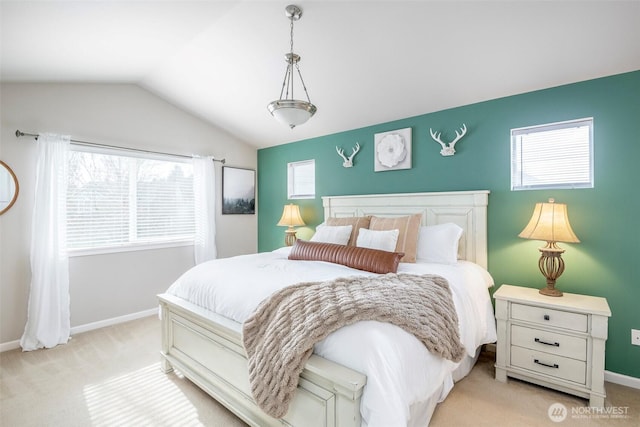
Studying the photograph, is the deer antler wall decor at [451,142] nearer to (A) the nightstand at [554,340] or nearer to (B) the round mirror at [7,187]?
(A) the nightstand at [554,340]

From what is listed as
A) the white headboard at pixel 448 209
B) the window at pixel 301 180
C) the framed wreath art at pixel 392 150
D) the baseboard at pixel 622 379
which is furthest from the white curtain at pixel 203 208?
the baseboard at pixel 622 379

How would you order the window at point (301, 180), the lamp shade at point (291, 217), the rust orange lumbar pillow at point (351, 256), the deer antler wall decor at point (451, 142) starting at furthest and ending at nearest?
the window at point (301, 180) < the lamp shade at point (291, 217) < the deer antler wall decor at point (451, 142) < the rust orange lumbar pillow at point (351, 256)

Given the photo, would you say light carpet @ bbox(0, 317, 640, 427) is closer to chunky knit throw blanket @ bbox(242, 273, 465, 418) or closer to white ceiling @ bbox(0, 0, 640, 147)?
chunky knit throw blanket @ bbox(242, 273, 465, 418)

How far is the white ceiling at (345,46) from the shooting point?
2.09m

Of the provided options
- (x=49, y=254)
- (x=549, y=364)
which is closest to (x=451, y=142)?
(x=549, y=364)

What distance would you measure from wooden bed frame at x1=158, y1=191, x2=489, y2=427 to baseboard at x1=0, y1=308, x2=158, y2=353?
1503 mm

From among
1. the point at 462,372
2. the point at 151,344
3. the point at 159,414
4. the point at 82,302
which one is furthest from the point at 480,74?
the point at 82,302

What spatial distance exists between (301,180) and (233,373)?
3.09 m

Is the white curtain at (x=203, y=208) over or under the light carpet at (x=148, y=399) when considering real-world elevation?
over

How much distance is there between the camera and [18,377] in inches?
95.3

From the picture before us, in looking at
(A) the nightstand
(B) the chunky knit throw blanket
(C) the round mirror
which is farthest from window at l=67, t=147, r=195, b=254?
(A) the nightstand

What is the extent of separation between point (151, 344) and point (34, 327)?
3.44ft

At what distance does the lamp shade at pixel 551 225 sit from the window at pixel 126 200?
12.7 feet

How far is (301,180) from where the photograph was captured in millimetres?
4594
